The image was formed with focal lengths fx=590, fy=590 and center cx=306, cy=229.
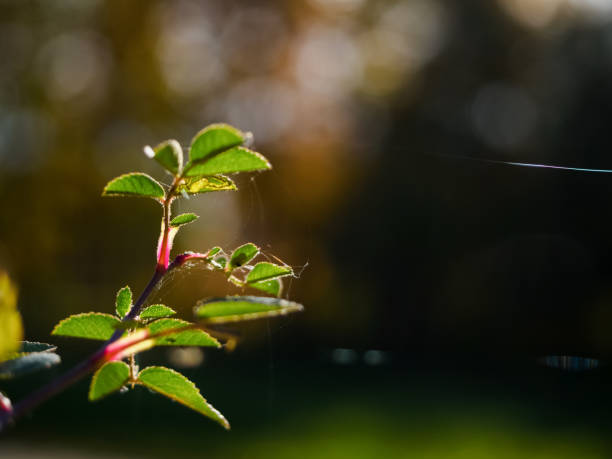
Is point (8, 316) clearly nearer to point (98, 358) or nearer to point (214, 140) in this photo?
point (98, 358)

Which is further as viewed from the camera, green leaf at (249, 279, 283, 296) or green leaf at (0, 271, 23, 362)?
green leaf at (249, 279, 283, 296)

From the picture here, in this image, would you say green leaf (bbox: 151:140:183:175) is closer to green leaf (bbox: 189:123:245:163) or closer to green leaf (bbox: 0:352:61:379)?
green leaf (bbox: 189:123:245:163)

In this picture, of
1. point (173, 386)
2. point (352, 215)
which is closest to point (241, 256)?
Result: point (173, 386)

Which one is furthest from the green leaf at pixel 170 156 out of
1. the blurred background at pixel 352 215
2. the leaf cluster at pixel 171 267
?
the blurred background at pixel 352 215

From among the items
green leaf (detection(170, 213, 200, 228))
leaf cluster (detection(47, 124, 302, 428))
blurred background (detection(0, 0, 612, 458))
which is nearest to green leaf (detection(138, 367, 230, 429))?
leaf cluster (detection(47, 124, 302, 428))

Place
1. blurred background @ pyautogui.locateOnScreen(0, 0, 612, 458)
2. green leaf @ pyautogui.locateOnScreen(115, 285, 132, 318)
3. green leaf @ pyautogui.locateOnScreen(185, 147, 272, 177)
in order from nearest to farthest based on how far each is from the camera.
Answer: green leaf @ pyautogui.locateOnScreen(185, 147, 272, 177), green leaf @ pyautogui.locateOnScreen(115, 285, 132, 318), blurred background @ pyautogui.locateOnScreen(0, 0, 612, 458)

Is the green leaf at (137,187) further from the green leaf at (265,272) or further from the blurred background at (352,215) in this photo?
the blurred background at (352,215)
